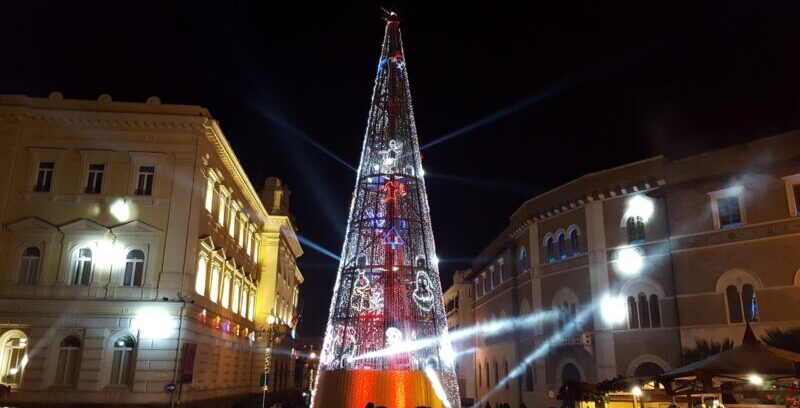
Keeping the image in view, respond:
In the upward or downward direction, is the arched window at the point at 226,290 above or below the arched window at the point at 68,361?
above

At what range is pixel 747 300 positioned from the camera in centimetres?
2553

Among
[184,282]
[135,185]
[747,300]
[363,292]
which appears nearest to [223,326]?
[184,282]

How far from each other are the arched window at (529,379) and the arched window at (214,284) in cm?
1958

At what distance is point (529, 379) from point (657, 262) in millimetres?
12725

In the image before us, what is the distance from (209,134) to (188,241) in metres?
5.28

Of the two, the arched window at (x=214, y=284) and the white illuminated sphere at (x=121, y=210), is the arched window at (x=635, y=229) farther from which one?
the white illuminated sphere at (x=121, y=210)

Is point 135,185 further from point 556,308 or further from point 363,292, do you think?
point 556,308

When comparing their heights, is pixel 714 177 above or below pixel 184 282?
above

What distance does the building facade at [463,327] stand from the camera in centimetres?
5569

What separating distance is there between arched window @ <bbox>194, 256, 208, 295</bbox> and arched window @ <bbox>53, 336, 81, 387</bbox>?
508 centimetres

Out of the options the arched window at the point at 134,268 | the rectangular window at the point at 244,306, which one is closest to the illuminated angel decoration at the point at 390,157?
the arched window at the point at 134,268

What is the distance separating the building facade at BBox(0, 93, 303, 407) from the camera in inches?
947

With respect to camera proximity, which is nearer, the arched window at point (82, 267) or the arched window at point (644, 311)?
the arched window at point (82, 267)

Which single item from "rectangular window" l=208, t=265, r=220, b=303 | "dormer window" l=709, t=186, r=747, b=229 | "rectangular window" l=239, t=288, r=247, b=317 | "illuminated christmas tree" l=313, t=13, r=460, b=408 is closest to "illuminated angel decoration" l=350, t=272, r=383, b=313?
"illuminated christmas tree" l=313, t=13, r=460, b=408
